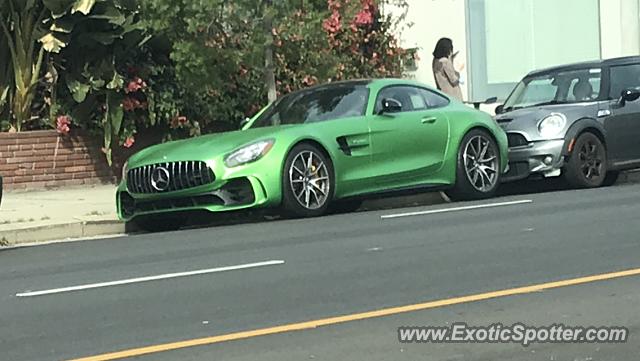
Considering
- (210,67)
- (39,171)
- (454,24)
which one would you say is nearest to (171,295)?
(210,67)

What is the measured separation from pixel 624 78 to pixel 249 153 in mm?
6031

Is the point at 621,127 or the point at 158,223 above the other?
the point at 621,127

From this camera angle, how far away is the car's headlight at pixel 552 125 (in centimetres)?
1472

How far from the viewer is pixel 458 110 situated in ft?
45.2

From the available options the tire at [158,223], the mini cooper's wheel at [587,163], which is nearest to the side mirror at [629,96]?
the mini cooper's wheel at [587,163]

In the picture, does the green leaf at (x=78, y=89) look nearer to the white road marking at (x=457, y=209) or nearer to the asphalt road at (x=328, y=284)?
the asphalt road at (x=328, y=284)

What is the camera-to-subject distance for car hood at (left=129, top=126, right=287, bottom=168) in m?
12.0

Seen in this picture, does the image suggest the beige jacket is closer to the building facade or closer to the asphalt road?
the building facade

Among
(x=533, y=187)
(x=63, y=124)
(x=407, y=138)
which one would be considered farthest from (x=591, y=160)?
(x=63, y=124)

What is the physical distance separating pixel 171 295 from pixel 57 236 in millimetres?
4521

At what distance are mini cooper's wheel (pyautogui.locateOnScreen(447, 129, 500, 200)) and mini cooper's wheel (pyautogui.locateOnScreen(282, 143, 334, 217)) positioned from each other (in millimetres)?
1896

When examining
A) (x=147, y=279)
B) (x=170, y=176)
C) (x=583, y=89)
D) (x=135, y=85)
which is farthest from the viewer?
(x=135, y=85)

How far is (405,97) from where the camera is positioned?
1355 centimetres

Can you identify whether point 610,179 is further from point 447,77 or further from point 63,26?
point 63,26
